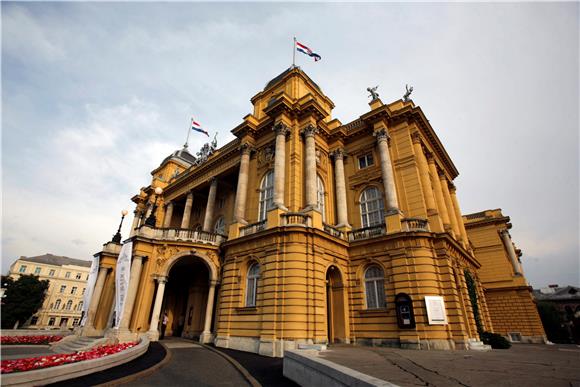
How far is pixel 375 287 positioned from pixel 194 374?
482 inches

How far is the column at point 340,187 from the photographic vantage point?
20.8m

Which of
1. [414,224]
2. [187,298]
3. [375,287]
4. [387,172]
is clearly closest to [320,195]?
[387,172]

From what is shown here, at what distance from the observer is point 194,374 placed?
365 inches

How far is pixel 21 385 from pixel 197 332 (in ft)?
57.0

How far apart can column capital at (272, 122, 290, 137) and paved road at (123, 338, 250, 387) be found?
14.8m

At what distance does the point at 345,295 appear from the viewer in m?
18.2

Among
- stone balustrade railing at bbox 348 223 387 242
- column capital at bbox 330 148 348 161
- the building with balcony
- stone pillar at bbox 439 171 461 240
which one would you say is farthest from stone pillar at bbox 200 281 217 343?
the building with balcony

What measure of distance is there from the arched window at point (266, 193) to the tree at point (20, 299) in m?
55.4

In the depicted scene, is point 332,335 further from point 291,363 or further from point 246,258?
point 291,363

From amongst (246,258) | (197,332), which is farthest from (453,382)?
(197,332)

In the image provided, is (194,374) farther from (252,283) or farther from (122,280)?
(122,280)

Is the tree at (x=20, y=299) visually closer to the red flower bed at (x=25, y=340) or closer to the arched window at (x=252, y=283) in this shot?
the red flower bed at (x=25, y=340)

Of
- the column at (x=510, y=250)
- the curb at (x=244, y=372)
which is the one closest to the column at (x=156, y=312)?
the curb at (x=244, y=372)

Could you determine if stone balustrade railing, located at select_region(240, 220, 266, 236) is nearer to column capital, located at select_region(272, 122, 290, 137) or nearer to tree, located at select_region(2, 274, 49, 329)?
column capital, located at select_region(272, 122, 290, 137)
